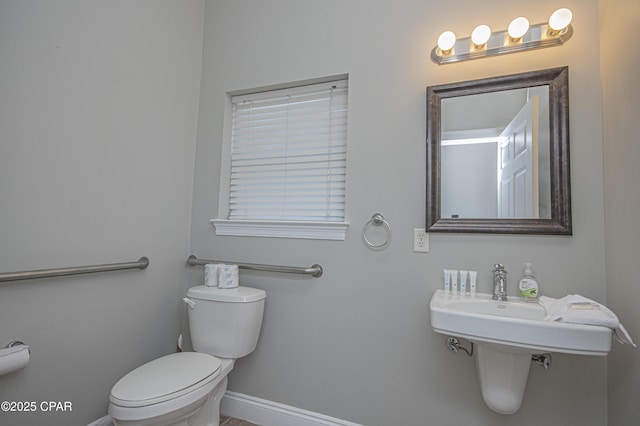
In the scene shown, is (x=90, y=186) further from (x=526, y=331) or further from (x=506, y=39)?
(x=506, y=39)

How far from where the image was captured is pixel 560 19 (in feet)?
4.11

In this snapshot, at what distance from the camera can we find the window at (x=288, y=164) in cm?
172

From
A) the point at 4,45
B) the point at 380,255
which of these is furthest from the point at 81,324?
the point at 380,255

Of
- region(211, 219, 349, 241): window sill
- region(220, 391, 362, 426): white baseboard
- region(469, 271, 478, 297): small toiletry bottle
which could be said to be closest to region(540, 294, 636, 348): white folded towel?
region(469, 271, 478, 297): small toiletry bottle

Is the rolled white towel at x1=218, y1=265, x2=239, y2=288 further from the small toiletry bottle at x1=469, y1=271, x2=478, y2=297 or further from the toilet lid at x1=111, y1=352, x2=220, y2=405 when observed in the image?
the small toiletry bottle at x1=469, y1=271, x2=478, y2=297

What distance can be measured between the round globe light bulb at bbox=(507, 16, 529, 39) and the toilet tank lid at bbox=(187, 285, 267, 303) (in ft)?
5.65

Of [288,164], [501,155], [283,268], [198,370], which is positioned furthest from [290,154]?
[198,370]

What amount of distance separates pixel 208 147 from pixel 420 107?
1.32 m

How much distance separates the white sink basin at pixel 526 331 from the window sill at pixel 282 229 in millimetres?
620

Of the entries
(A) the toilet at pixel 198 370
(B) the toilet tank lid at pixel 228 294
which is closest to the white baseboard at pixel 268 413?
(A) the toilet at pixel 198 370

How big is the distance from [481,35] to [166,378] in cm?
202

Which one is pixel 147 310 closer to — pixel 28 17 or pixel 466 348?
pixel 28 17

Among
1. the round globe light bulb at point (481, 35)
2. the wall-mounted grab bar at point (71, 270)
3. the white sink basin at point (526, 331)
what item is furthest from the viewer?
the round globe light bulb at point (481, 35)

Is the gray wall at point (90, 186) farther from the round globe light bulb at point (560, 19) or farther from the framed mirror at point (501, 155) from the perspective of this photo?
the round globe light bulb at point (560, 19)
